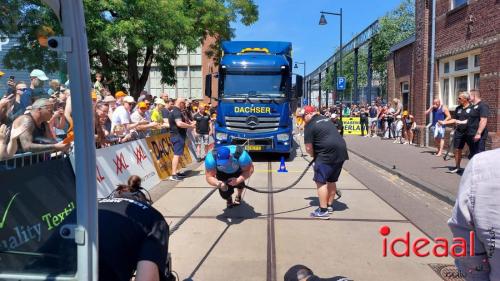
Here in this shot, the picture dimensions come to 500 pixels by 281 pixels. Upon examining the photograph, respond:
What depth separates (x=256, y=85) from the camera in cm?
1361

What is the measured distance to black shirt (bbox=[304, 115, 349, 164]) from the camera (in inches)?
265

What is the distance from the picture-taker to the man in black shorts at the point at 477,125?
29.9 ft

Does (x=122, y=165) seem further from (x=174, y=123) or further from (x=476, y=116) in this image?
(x=476, y=116)

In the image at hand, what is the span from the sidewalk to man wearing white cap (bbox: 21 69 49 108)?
23.3 ft

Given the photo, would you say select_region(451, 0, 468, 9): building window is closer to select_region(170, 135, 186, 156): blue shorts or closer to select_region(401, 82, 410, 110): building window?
select_region(401, 82, 410, 110): building window

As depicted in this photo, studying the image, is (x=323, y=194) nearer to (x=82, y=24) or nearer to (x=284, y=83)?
(x=82, y=24)

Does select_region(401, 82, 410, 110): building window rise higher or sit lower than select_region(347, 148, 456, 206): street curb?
higher

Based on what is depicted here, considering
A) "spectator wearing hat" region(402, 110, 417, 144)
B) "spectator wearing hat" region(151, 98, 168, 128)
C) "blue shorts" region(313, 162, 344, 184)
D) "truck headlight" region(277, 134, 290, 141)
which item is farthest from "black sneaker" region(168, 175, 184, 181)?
"spectator wearing hat" region(402, 110, 417, 144)

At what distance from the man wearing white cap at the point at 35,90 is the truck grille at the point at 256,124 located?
11018 millimetres

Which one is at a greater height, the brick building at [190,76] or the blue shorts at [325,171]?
the brick building at [190,76]

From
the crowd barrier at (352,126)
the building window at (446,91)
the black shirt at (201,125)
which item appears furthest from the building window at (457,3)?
the crowd barrier at (352,126)

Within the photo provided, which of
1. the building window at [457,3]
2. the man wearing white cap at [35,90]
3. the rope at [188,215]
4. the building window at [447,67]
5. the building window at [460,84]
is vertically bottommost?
the rope at [188,215]

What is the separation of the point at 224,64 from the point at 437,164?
6725mm

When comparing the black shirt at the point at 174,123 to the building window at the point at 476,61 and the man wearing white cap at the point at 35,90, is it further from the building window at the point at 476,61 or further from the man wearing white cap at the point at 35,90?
the building window at the point at 476,61
